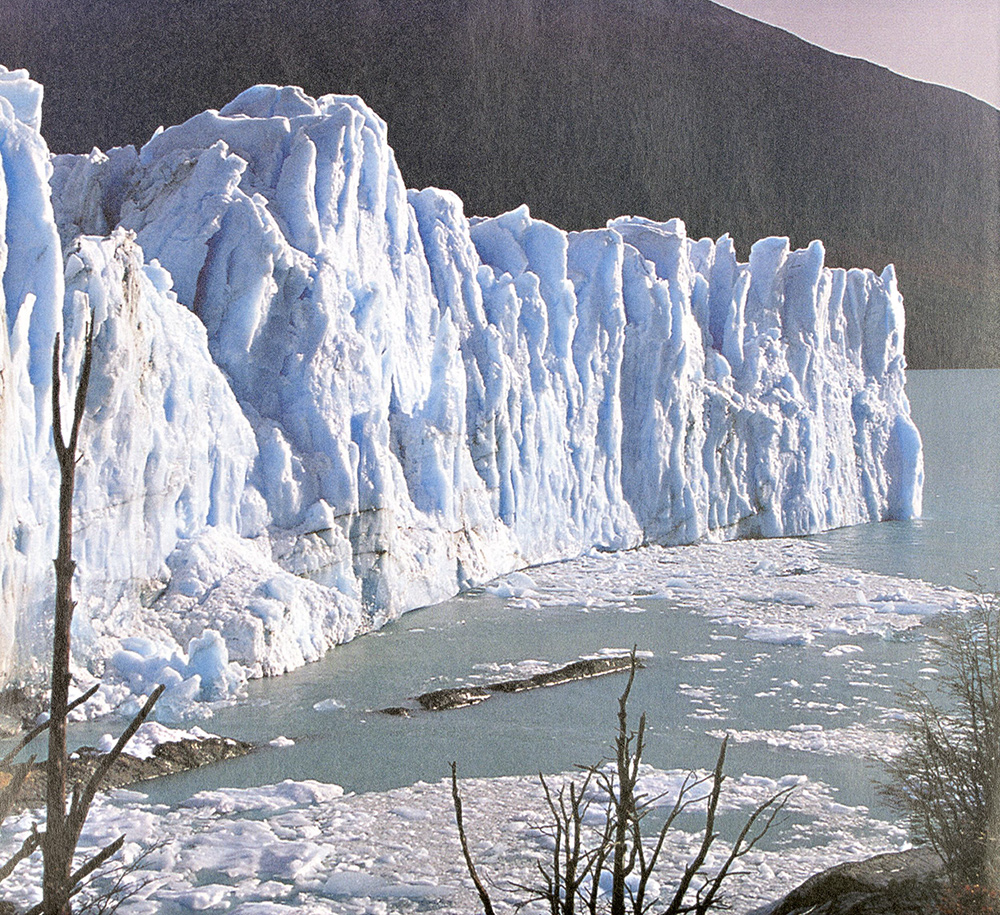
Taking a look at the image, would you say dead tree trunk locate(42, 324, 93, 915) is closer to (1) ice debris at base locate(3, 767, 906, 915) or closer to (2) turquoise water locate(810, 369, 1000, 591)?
(1) ice debris at base locate(3, 767, 906, 915)

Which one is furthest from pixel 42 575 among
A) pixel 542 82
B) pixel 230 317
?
pixel 542 82

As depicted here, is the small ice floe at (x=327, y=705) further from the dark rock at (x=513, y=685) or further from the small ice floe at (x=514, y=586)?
the small ice floe at (x=514, y=586)

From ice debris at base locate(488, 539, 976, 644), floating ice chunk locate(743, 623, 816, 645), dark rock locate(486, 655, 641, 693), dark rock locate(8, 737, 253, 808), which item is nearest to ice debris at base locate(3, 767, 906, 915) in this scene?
dark rock locate(8, 737, 253, 808)

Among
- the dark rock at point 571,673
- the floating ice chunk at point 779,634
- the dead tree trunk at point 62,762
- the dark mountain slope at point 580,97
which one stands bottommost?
the floating ice chunk at point 779,634

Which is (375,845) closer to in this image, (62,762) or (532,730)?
(532,730)

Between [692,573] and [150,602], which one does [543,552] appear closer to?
[692,573]

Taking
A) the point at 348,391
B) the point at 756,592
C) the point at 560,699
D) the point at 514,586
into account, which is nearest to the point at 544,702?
the point at 560,699

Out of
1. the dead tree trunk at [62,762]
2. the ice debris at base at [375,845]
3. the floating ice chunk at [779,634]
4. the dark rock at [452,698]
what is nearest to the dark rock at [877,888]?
the ice debris at base at [375,845]
